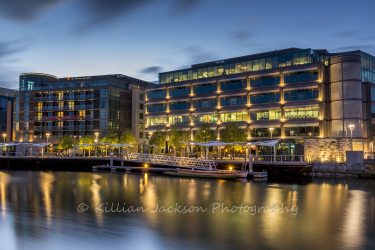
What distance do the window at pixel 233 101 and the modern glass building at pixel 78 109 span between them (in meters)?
34.2

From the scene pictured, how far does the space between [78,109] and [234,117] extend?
47624 millimetres

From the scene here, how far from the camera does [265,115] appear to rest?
72000mm

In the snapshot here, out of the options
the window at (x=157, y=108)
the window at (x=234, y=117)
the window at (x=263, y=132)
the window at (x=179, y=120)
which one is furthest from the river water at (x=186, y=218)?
the window at (x=157, y=108)

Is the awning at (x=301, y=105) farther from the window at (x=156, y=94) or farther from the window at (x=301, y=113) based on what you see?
the window at (x=156, y=94)

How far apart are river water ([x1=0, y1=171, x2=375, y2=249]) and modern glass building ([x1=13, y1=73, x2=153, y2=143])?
64.3 m

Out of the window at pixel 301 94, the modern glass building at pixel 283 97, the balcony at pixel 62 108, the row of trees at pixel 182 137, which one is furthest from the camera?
the balcony at pixel 62 108

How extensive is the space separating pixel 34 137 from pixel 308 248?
101m

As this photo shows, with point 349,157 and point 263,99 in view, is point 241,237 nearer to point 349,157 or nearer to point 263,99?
point 349,157

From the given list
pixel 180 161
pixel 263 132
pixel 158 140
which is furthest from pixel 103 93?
pixel 180 161

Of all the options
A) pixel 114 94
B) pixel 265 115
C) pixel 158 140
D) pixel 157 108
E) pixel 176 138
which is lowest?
pixel 158 140

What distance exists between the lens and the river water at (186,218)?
16359 mm

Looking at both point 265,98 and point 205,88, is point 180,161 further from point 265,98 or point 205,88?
point 205,88

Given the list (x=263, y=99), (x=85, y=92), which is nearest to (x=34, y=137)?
(x=85, y=92)

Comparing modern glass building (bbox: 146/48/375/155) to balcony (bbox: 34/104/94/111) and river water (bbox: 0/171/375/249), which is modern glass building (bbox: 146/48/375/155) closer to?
balcony (bbox: 34/104/94/111)
